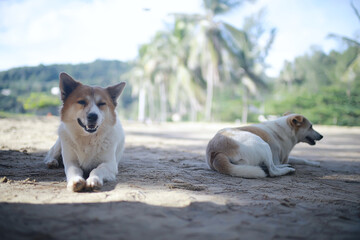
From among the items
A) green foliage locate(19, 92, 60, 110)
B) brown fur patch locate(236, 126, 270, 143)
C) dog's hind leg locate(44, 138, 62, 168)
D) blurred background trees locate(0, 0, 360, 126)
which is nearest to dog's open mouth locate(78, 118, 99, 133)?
dog's hind leg locate(44, 138, 62, 168)

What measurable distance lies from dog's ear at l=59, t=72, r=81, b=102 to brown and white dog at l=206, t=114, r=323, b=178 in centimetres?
257

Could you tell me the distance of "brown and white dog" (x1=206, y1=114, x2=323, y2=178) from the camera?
4035 millimetres

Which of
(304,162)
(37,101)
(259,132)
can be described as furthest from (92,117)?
(37,101)

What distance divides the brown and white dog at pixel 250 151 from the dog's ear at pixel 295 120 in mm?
198

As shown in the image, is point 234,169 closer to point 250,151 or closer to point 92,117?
point 250,151

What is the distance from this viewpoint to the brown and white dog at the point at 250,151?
4035 millimetres

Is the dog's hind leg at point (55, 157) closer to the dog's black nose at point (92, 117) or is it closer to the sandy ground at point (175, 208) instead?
the sandy ground at point (175, 208)

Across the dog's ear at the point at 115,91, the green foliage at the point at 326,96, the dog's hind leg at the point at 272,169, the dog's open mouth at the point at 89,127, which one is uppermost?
the green foliage at the point at 326,96

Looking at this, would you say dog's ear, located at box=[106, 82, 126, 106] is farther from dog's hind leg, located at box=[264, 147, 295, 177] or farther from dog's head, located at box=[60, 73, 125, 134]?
dog's hind leg, located at box=[264, 147, 295, 177]

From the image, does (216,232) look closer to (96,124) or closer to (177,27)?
(96,124)

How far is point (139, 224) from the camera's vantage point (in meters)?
1.85

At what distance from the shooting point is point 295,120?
539cm

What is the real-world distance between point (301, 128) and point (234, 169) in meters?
2.43

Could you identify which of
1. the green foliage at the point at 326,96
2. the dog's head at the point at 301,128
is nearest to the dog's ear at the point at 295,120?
the dog's head at the point at 301,128
